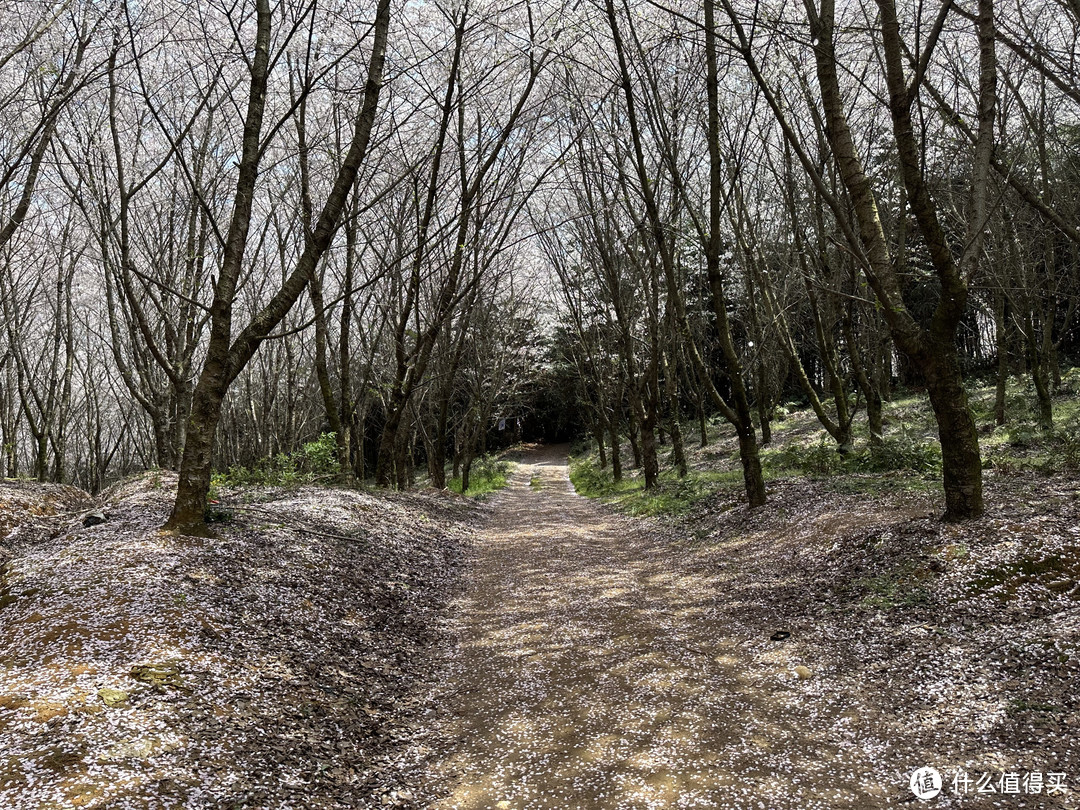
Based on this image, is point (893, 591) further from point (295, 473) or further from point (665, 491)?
point (295, 473)

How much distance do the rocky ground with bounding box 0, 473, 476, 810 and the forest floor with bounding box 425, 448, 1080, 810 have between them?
592 millimetres

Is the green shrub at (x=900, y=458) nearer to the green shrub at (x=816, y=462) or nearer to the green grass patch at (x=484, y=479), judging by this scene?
the green shrub at (x=816, y=462)

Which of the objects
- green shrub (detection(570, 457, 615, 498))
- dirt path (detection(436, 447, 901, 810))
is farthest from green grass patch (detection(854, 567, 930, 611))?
green shrub (detection(570, 457, 615, 498))

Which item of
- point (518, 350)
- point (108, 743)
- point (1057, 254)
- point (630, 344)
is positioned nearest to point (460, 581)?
point (108, 743)

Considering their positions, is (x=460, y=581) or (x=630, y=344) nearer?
(x=460, y=581)

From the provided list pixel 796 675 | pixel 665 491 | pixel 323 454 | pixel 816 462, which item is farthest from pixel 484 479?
pixel 796 675

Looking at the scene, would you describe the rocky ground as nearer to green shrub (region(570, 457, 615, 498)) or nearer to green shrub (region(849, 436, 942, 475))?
green shrub (region(849, 436, 942, 475))

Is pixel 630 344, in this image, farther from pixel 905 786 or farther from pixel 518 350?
pixel 905 786

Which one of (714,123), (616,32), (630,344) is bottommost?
(630,344)

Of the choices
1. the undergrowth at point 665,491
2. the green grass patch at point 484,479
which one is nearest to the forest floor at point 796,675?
the undergrowth at point 665,491

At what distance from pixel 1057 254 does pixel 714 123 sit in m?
24.5

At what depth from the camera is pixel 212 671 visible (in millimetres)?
4316

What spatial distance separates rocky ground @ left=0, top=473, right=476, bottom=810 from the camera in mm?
3203

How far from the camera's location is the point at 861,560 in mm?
6723
